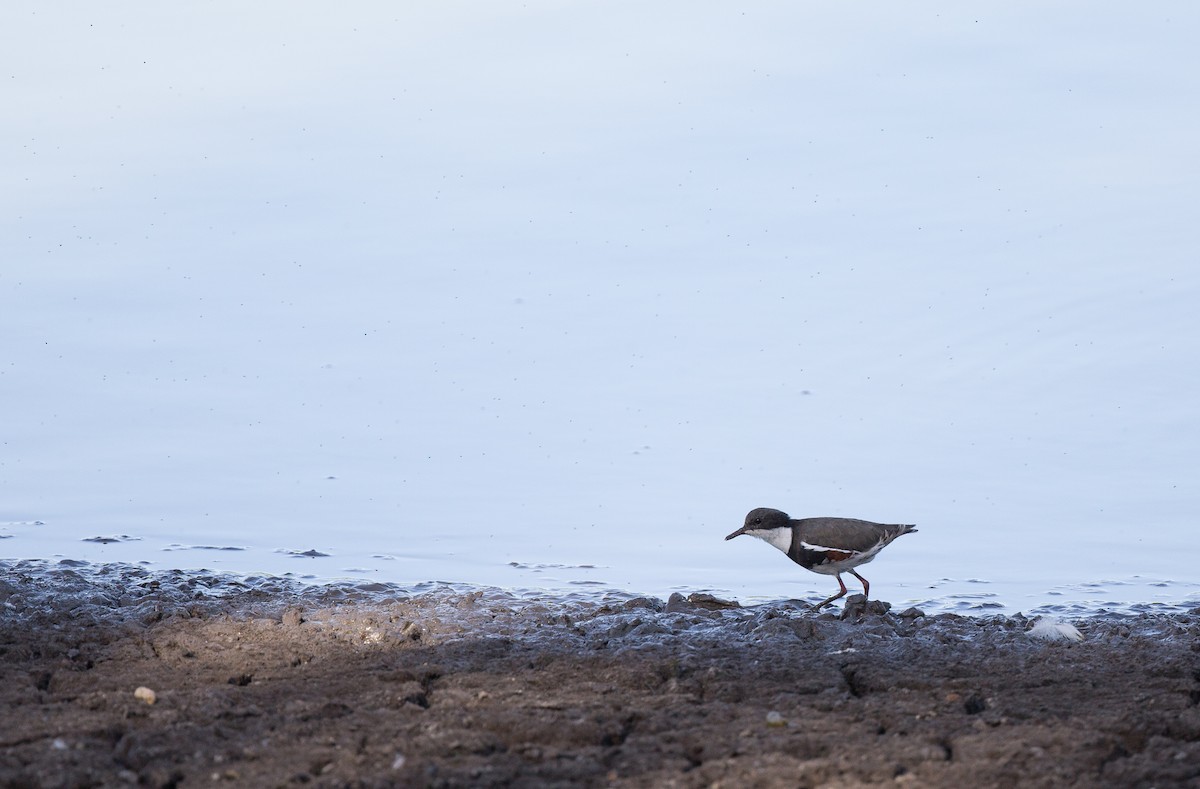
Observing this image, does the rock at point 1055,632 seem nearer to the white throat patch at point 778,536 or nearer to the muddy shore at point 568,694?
the muddy shore at point 568,694

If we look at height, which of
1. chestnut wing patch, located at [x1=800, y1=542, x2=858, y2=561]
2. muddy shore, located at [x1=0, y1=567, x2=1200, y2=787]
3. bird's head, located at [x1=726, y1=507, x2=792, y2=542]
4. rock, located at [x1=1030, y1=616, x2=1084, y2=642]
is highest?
bird's head, located at [x1=726, y1=507, x2=792, y2=542]

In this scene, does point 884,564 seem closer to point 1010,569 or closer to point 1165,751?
point 1010,569

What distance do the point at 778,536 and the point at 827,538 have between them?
368mm

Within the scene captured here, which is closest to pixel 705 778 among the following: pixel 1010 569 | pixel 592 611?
pixel 592 611

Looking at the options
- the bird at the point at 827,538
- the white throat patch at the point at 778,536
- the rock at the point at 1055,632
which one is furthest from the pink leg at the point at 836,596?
the rock at the point at 1055,632

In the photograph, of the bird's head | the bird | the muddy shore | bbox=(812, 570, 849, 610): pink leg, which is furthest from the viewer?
the bird's head

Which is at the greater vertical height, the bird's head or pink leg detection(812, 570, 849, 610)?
the bird's head

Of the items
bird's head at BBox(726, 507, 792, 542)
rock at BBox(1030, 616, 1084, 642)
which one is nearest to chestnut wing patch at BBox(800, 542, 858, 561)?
bird's head at BBox(726, 507, 792, 542)

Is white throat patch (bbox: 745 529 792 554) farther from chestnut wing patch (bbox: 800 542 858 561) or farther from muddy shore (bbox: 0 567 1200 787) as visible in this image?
muddy shore (bbox: 0 567 1200 787)

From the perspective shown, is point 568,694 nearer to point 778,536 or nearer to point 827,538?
point 827,538

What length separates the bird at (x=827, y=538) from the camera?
7859mm

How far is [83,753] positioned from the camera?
4.77 m

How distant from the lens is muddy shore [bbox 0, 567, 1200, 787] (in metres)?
4.66

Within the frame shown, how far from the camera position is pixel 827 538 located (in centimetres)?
786
